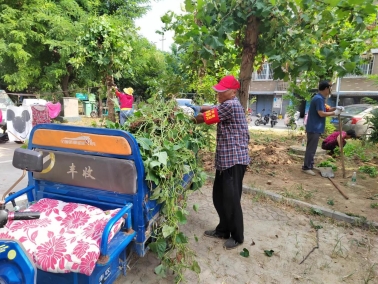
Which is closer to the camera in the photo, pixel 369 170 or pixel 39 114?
pixel 369 170

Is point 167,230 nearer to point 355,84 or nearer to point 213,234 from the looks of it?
point 213,234

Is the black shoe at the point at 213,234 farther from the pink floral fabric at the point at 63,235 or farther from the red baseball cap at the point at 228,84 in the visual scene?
the red baseball cap at the point at 228,84

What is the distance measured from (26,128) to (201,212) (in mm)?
7063

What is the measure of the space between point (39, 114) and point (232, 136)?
26.0 feet

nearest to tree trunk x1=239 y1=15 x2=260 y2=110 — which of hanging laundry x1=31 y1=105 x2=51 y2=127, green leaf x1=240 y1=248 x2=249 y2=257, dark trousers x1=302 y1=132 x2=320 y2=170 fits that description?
dark trousers x1=302 y1=132 x2=320 y2=170

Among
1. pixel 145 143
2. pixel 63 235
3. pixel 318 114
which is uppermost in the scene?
pixel 318 114

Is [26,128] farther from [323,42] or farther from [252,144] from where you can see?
[323,42]

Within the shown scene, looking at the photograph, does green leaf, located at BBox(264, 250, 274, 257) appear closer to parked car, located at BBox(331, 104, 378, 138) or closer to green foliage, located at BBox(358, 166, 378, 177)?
green foliage, located at BBox(358, 166, 378, 177)

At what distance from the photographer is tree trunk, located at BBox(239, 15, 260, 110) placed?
458 cm

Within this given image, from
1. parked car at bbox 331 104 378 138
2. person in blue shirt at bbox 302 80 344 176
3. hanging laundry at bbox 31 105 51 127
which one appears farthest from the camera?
parked car at bbox 331 104 378 138

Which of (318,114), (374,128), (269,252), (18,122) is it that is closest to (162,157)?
(269,252)

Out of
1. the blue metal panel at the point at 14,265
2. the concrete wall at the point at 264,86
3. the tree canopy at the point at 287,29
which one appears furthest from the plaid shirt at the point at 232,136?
the concrete wall at the point at 264,86

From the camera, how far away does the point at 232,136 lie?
2814 millimetres

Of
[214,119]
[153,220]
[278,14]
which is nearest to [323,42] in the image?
[278,14]
